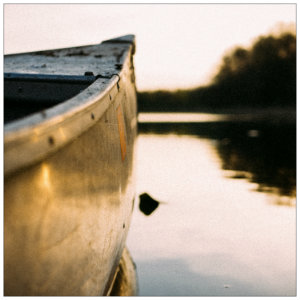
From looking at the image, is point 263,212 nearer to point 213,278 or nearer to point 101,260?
point 213,278

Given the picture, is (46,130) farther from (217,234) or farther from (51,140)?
(217,234)

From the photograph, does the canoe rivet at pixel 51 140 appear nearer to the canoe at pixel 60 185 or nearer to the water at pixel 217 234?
the canoe at pixel 60 185

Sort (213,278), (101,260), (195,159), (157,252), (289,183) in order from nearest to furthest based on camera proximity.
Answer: (101,260), (213,278), (157,252), (289,183), (195,159)

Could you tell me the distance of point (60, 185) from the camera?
175 cm

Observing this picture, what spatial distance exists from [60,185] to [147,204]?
4803mm

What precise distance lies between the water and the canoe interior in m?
1.89

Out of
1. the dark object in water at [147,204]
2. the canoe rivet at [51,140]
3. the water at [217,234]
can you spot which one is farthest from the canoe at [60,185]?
the dark object in water at [147,204]

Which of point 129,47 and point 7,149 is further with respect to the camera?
point 129,47

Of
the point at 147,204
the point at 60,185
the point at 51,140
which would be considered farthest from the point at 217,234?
the point at 51,140

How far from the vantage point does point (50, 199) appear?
1.67 metres

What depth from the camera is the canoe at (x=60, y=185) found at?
4.88 ft

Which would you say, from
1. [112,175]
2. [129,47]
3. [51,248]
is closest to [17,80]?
[112,175]

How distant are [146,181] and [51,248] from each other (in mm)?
6958

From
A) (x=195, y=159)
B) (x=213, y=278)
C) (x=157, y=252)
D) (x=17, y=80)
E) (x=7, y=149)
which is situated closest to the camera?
(x=7, y=149)
